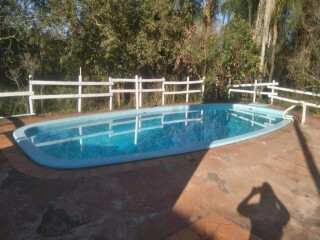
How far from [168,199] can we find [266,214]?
1.15 metres

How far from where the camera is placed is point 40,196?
323 cm

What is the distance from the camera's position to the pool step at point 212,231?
258 cm

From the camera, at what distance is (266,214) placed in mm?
3033

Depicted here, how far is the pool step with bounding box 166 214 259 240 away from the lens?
8.48ft

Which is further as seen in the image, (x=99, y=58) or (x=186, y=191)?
(x=99, y=58)

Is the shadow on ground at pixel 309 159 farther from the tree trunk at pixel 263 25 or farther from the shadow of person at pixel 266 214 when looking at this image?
the tree trunk at pixel 263 25

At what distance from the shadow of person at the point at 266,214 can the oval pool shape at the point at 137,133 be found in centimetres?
177

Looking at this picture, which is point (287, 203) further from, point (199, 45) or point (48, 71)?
point (48, 71)

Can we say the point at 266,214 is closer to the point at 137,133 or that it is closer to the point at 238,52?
the point at 137,133

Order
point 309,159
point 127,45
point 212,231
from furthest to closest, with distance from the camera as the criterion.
A: 1. point 127,45
2. point 309,159
3. point 212,231

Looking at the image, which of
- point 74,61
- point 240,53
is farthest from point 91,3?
point 240,53

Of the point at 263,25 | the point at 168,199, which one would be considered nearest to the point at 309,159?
the point at 168,199

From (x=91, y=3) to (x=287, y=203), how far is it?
8.53 meters

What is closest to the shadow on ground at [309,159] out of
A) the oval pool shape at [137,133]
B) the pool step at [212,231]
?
the oval pool shape at [137,133]
